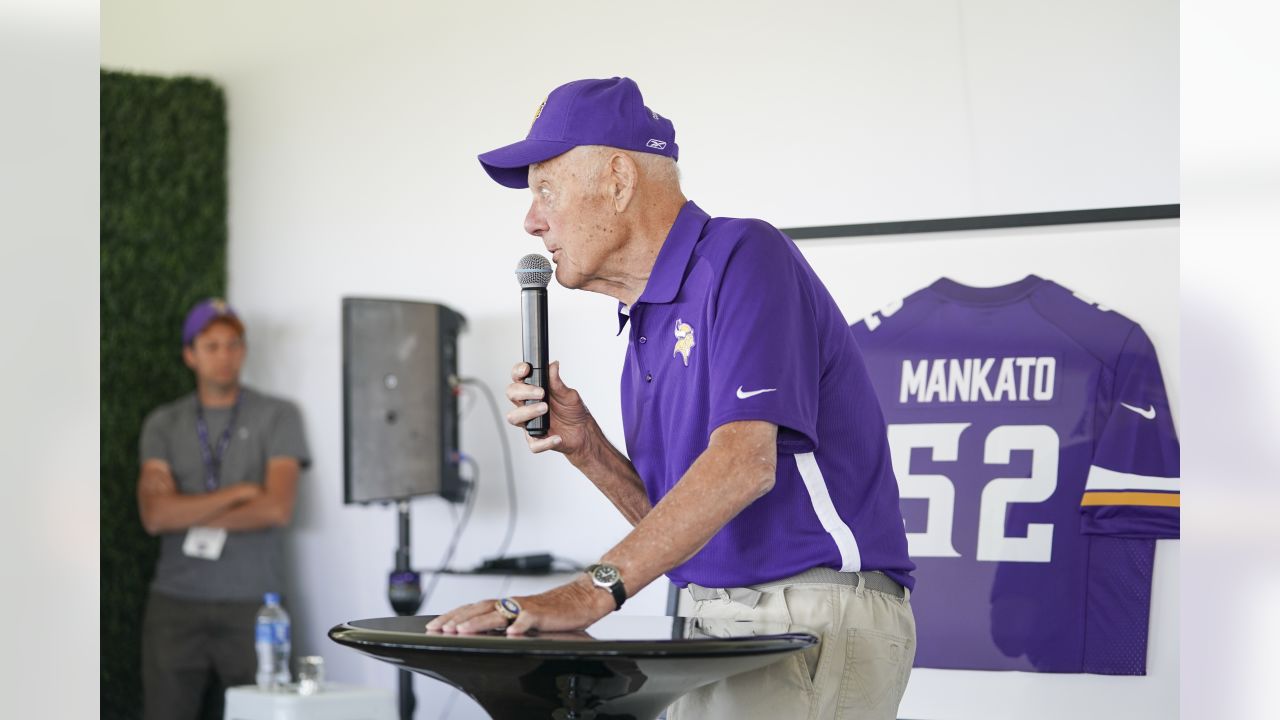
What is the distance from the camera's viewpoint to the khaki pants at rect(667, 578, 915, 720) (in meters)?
1.75

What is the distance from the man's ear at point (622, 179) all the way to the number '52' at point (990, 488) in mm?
1908

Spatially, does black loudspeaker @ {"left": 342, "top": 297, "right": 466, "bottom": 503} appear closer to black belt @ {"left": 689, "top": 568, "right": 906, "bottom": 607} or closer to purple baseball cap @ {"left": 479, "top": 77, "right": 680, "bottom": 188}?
purple baseball cap @ {"left": 479, "top": 77, "right": 680, "bottom": 188}

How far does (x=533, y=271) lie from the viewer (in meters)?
2.05

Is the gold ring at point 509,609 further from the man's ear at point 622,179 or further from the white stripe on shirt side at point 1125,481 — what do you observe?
the white stripe on shirt side at point 1125,481

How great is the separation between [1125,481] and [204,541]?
10.4 feet

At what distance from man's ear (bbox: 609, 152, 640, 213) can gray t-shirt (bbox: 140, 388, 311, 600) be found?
11.4 ft

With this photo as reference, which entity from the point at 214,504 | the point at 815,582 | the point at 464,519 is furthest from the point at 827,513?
the point at 214,504

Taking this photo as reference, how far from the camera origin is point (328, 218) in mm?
5164

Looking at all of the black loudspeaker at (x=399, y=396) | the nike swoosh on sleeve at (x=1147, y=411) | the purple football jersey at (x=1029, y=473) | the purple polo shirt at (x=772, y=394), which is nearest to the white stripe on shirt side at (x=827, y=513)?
the purple polo shirt at (x=772, y=394)

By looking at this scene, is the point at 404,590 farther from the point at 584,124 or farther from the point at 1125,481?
the point at 584,124
